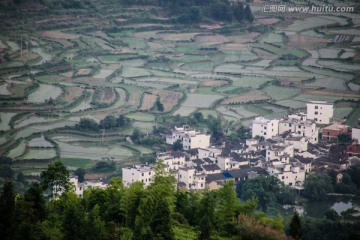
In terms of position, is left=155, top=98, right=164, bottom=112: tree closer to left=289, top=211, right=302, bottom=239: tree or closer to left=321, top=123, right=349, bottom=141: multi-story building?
left=321, top=123, right=349, bottom=141: multi-story building

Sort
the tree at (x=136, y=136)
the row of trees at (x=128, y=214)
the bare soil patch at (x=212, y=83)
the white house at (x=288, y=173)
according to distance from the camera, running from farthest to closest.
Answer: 1. the bare soil patch at (x=212, y=83)
2. the tree at (x=136, y=136)
3. the white house at (x=288, y=173)
4. the row of trees at (x=128, y=214)

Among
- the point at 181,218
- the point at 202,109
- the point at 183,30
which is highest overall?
the point at 183,30

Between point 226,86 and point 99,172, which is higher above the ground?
point 226,86

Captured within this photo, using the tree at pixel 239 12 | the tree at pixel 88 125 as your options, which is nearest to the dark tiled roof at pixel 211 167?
the tree at pixel 88 125

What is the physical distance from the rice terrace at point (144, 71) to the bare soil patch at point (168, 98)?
5 centimetres

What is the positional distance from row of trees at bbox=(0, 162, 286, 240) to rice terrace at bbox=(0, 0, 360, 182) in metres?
6.04

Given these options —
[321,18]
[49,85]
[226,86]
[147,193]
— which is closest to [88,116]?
[49,85]

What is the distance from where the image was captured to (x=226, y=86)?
26.2 metres

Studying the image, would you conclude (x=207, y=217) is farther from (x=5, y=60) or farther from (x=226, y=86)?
(x=5, y=60)

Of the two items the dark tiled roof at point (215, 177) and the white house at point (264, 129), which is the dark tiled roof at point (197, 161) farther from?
the white house at point (264, 129)

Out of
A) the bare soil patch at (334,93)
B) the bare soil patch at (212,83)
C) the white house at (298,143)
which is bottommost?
the white house at (298,143)

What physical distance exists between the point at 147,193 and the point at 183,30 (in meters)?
23.2

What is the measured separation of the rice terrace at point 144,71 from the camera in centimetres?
2114

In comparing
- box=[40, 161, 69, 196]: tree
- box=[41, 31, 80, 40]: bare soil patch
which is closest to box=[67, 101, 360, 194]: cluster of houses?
box=[40, 161, 69, 196]: tree
